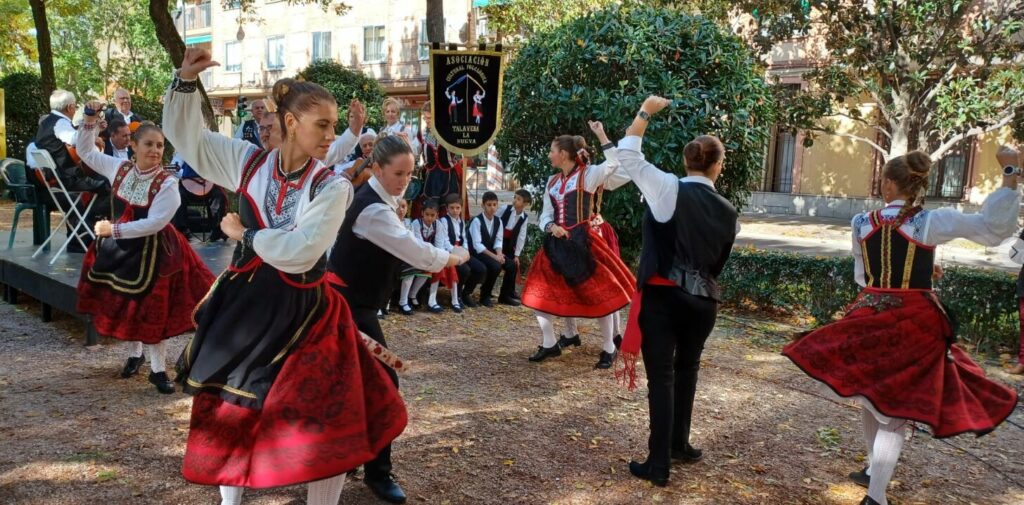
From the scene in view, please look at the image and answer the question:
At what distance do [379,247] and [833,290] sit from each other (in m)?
5.86

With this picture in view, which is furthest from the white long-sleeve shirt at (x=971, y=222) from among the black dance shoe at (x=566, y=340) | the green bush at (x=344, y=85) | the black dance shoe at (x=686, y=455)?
the green bush at (x=344, y=85)

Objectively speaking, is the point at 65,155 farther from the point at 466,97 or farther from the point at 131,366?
the point at 466,97

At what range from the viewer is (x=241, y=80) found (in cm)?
3631

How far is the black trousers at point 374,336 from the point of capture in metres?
3.46

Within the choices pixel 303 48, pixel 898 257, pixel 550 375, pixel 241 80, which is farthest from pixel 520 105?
pixel 241 80

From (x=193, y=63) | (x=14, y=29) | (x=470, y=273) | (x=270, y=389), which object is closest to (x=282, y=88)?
(x=193, y=63)

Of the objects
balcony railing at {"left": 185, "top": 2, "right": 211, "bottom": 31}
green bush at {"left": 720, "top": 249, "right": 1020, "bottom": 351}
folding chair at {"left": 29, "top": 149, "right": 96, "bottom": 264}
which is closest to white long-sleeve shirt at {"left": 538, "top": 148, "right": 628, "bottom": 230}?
green bush at {"left": 720, "top": 249, "right": 1020, "bottom": 351}

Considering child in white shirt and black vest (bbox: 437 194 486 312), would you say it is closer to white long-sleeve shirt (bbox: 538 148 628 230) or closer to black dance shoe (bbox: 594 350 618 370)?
white long-sleeve shirt (bbox: 538 148 628 230)

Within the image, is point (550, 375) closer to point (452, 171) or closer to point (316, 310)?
point (316, 310)

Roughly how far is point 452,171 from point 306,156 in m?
7.45

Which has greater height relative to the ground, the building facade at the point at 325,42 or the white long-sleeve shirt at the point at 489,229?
the building facade at the point at 325,42

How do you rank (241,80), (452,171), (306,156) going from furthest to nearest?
(241,80)
(452,171)
(306,156)

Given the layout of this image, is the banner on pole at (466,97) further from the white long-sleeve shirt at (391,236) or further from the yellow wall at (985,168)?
the yellow wall at (985,168)

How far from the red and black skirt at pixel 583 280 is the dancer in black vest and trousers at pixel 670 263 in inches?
76.1
